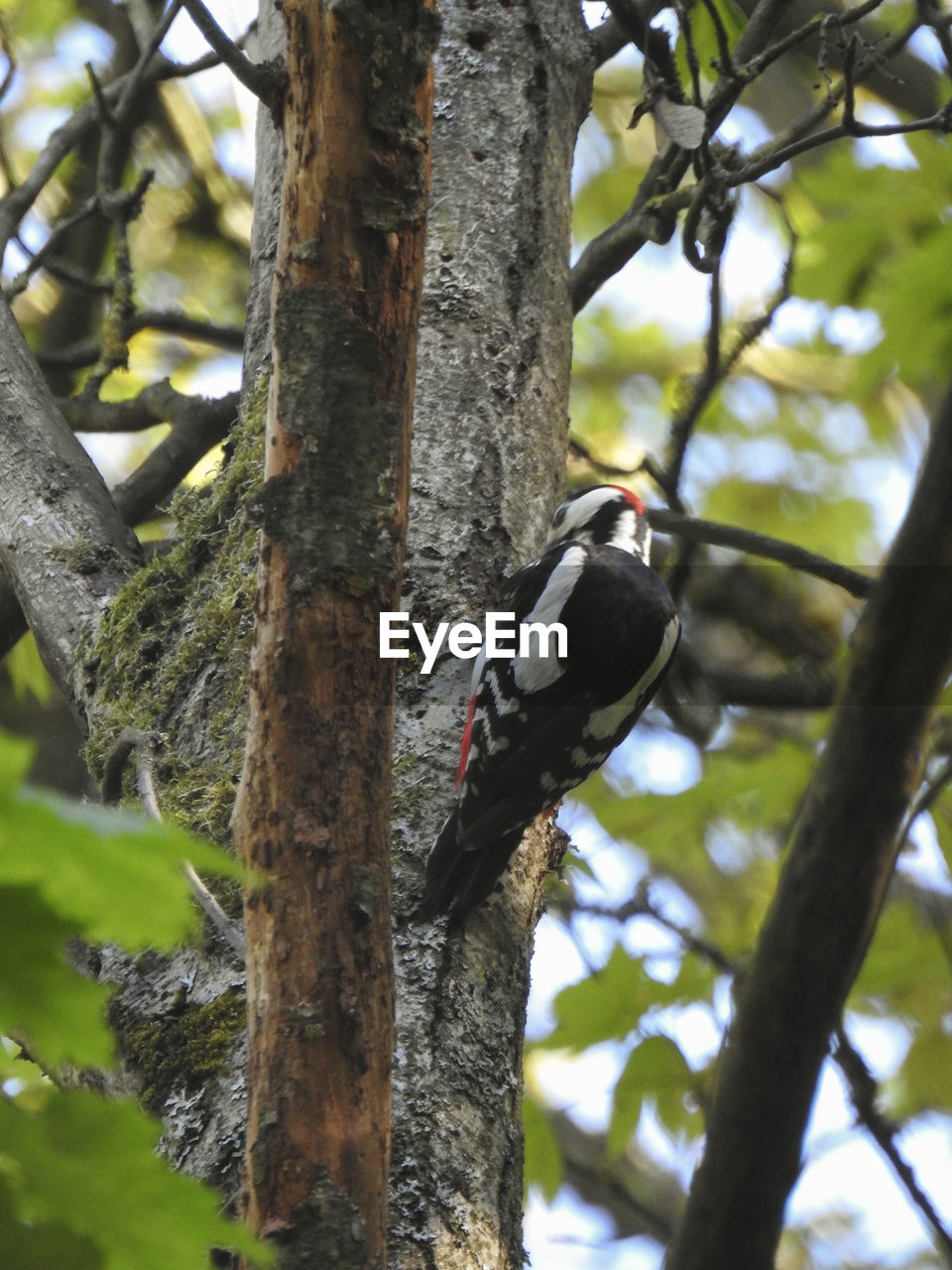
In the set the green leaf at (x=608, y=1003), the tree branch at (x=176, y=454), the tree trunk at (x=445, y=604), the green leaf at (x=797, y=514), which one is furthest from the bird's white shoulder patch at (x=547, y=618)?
the green leaf at (x=797, y=514)

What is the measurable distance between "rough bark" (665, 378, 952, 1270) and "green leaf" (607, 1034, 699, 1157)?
5.12ft

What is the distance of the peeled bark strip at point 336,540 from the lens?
1078 millimetres

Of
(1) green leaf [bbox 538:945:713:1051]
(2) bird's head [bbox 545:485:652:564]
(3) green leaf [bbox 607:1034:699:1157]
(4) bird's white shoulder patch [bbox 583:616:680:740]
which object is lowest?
(3) green leaf [bbox 607:1034:699:1157]

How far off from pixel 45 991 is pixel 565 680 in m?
1.71

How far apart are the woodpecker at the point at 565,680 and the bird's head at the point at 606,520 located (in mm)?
49

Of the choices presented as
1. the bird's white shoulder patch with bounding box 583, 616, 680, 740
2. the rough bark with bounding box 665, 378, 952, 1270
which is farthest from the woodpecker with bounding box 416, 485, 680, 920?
the rough bark with bounding box 665, 378, 952, 1270

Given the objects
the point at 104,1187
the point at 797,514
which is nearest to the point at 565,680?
the point at 104,1187

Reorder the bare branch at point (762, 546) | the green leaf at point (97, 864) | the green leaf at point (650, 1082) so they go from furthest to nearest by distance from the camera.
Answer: the green leaf at point (650, 1082) → the bare branch at point (762, 546) → the green leaf at point (97, 864)

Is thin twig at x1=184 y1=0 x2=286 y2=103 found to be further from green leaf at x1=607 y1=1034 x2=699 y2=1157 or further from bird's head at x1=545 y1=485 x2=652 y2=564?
green leaf at x1=607 y1=1034 x2=699 y2=1157

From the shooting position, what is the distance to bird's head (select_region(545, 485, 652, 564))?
9.08ft

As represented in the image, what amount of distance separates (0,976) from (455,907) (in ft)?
3.12

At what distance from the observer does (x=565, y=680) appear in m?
2.34

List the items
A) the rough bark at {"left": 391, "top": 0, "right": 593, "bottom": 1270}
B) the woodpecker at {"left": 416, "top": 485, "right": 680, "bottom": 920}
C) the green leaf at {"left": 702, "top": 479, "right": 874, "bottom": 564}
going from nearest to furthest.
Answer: the rough bark at {"left": 391, "top": 0, "right": 593, "bottom": 1270}
the woodpecker at {"left": 416, "top": 485, "right": 680, "bottom": 920}
the green leaf at {"left": 702, "top": 479, "right": 874, "bottom": 564}

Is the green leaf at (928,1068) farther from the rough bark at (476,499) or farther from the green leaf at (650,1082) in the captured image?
the rough bark at (476,499)
